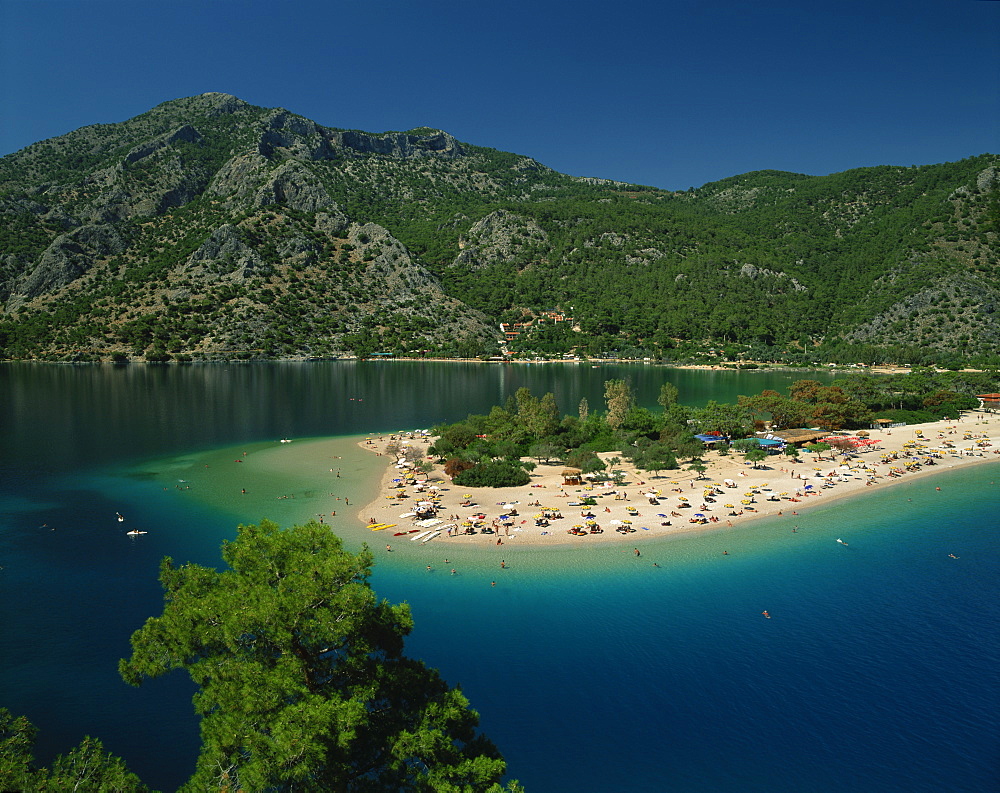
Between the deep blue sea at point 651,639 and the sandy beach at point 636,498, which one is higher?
the sandy beach at point 636,498

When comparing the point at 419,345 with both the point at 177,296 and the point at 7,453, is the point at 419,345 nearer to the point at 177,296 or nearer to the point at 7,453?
the point at 177,296

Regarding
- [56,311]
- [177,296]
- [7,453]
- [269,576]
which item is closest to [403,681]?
[269,576]

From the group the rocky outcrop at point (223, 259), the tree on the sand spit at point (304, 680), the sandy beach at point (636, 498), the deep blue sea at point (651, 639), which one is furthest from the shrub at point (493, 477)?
the rocky outcrop at point (223, 259)

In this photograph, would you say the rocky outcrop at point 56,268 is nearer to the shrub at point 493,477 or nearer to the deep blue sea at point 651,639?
the deep blue sea at point 651,639

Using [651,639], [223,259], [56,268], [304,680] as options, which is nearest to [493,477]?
[651,639]

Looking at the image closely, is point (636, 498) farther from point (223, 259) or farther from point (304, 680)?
point (223, 259)

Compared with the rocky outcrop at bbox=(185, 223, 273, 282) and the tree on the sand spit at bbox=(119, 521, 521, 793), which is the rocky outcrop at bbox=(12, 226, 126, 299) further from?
the tree on the sand spit at bbox=(119, 521, 521, 793)
